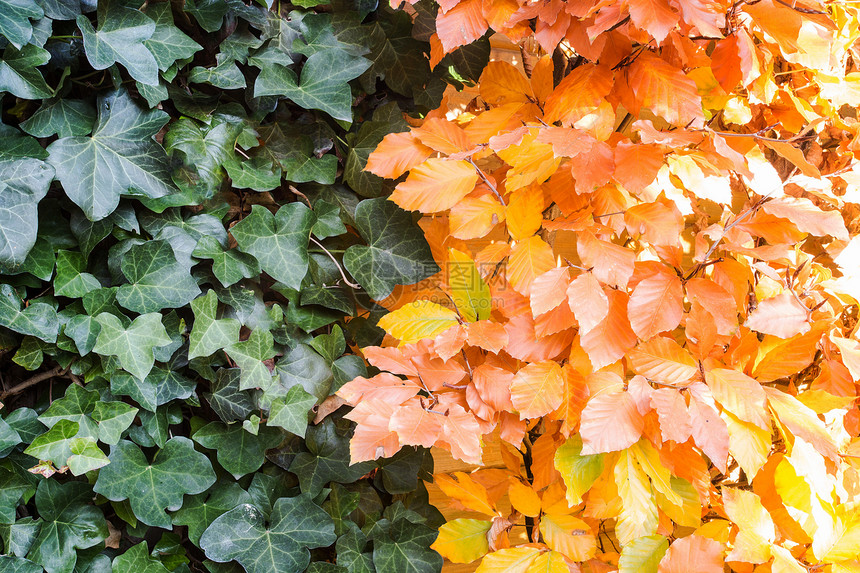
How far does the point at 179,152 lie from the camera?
835 mm

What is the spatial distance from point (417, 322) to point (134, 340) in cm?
41

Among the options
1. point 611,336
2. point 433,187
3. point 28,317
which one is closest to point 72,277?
point 28,317

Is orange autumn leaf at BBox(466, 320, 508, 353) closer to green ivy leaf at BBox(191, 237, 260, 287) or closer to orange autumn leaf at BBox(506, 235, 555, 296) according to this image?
orange autumn leaf at BBox(506, 235, 555, 296)

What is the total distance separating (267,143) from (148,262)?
0.27 metres

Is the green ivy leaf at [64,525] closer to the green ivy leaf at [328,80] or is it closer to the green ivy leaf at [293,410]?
the green ivy leaf at [293,410]

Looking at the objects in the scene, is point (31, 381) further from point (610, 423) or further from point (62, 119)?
point (610, 423)

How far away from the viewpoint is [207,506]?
907mm

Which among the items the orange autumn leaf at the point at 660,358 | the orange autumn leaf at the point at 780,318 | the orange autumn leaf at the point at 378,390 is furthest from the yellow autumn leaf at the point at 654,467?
the orange autumn leaf at the point at 378,390

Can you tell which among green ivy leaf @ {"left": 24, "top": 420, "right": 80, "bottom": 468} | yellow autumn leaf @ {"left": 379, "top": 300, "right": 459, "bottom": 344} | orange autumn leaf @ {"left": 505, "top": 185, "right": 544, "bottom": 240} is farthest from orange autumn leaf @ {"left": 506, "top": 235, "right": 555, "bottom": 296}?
green ivy leaf @ {"left": 24, "top": 420, "right": 80, "bottom": 468}

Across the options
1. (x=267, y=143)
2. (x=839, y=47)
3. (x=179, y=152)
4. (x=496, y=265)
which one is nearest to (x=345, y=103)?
(x=267, y=143)

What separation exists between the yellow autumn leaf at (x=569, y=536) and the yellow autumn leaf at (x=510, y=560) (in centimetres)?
4

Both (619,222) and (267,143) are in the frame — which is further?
(267,143)

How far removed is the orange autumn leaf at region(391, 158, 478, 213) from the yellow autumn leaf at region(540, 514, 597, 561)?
522mm

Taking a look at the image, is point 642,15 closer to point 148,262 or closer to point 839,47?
point 839,47
